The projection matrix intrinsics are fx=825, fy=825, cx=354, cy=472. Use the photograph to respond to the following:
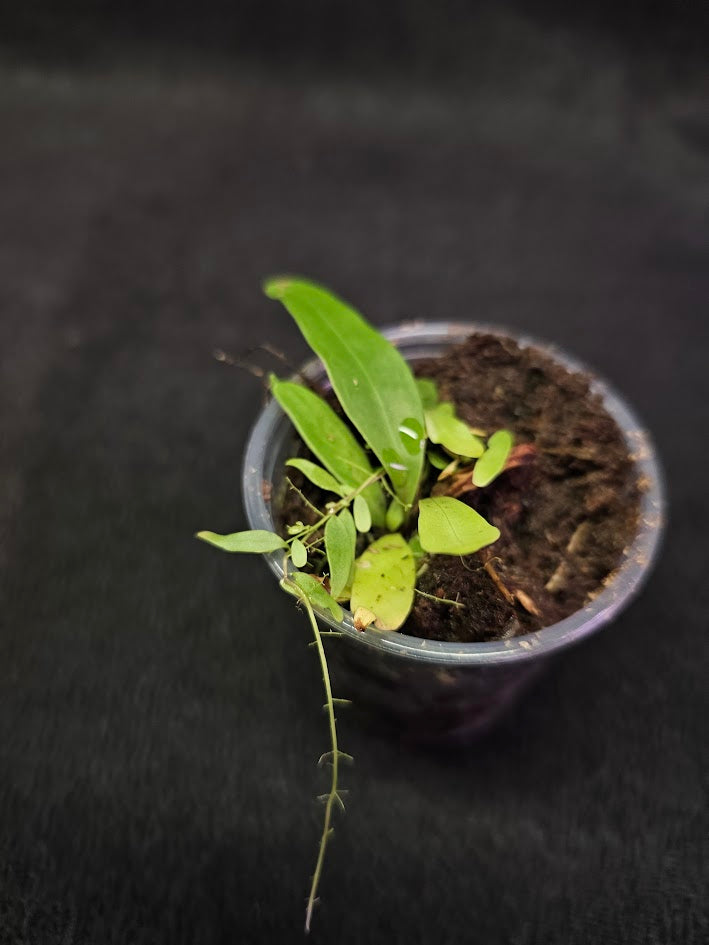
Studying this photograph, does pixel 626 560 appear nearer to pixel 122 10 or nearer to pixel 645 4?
pixel 645 4

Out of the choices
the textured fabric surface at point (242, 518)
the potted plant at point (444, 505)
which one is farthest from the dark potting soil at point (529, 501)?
the textured fabric surface at point (242, 518)

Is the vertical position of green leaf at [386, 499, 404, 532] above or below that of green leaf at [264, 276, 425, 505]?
below

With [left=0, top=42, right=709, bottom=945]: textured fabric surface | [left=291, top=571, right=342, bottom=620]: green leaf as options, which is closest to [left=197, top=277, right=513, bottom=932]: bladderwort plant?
[left=291, top=571, right=342, bottom=620]: green leaf

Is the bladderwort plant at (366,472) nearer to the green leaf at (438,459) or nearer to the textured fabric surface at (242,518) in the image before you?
the green leaf at (438,459)

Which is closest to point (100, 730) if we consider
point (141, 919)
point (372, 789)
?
point (141, 919)

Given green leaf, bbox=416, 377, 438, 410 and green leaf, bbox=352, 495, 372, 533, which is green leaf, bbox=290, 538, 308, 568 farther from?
green leaf, bbox=416, 377, 438, 410

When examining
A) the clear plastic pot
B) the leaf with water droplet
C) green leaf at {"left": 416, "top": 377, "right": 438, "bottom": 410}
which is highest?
green leaf at {"left": 416, "top": 377, "right": 438, "bottom": 410}

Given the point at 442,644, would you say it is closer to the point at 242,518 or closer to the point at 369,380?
the point at 369,380

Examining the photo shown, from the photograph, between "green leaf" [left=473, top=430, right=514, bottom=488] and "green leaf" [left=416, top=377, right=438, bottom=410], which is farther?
"green leaf" [left=416, top=377, right=438, bottom=410]
